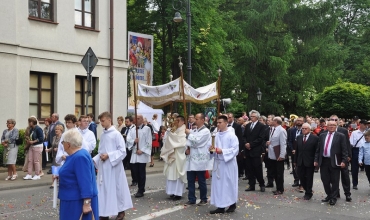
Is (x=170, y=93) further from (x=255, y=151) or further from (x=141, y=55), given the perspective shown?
(x=141, y=55)

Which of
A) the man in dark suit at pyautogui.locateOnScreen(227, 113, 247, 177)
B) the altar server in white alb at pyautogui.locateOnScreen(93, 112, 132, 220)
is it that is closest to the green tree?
the man in dark suit at pyautogui.locateOnScreen(227, 113, 247, 177)

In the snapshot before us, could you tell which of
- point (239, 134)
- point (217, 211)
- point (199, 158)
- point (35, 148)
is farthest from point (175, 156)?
point (35, 148)

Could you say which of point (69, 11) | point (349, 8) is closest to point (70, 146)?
point (69, 11)

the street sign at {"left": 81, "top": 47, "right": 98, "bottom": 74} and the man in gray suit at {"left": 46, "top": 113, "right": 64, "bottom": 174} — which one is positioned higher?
the street sign at {"left": 81, "top": 47, "right": 98, "bottom": 74}

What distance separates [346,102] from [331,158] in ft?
92.8

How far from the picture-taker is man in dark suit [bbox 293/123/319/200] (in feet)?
40.9

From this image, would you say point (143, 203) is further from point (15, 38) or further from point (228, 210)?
point (15, 38)

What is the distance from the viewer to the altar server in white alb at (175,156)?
481 inches

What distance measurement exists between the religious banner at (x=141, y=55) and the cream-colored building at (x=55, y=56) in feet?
2.19

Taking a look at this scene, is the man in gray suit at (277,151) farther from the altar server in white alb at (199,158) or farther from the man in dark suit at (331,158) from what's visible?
the altar server in white alb at (199,158)

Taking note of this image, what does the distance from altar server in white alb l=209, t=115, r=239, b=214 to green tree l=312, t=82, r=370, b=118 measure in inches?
1166

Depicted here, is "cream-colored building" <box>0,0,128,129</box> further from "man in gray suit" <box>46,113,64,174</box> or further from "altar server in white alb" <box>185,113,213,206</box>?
"altar server in white alb" <box>185,113,213,206</box>

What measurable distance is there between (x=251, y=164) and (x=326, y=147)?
2401 millimetres

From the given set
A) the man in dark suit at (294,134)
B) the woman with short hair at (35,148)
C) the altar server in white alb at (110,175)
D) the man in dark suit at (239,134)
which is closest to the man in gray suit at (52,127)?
the woman with short hair at (35,148)
